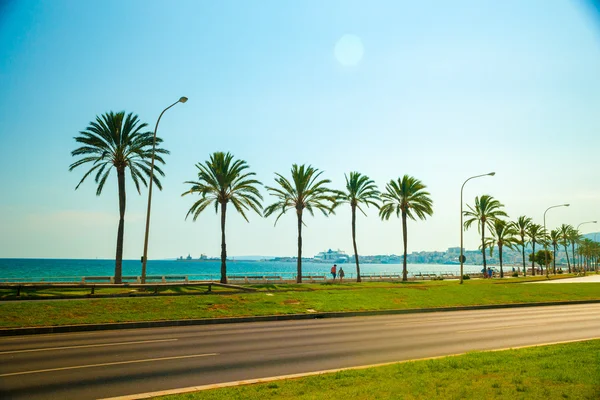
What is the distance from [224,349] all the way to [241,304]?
1001 centimetres

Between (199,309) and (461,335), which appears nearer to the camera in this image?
(461,335)

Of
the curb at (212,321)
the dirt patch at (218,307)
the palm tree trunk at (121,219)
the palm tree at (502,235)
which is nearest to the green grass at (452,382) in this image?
the curb at (212,321)

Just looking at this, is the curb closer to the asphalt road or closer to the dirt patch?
the asphalt road

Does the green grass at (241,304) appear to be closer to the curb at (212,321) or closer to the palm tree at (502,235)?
the curb at (212,321)

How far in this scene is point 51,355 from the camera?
11.3 metres

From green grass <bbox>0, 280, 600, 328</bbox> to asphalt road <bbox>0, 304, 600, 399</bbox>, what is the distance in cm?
197

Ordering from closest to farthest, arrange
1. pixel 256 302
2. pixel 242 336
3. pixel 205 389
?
pixel 205 389 → pixel 242 336 → pixel 256 302

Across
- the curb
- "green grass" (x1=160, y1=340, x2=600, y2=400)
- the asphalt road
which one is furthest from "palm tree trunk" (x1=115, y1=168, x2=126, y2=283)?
"green grass" (x1=160, y1=340, x2=600, y2=400)

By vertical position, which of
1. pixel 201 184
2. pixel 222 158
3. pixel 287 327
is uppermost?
pixel 222 158

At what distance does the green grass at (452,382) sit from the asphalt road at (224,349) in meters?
1.43

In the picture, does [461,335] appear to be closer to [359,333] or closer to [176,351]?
[359,333]

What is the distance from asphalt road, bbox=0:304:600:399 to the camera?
8.77 meters

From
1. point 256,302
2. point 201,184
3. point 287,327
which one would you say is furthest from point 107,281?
point 287,327

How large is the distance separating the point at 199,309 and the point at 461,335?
11737 mm
